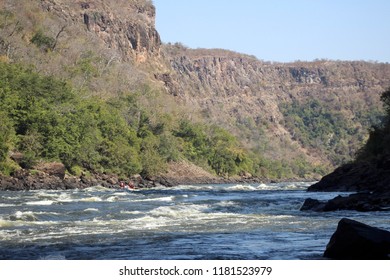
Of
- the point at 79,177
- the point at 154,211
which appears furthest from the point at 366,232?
the point at 79,177

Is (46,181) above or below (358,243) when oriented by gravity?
below

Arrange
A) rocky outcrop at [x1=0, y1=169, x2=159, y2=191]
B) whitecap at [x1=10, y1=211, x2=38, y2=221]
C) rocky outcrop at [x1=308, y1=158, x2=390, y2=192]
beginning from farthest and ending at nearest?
1. rocky outcrop at [x1=0, y1=169, x2=159, y2=191]
2. rocky outcrop at [x1=308, y1=158, x2=390, y2=192]
3. whitecap at [x1=10, y1=211, x2=38, y2=221]

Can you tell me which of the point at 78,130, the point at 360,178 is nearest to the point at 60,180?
the point at 78,130

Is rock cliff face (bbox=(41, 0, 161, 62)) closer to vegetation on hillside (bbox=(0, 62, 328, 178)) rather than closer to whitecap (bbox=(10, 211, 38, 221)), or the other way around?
vegetation on hillside (bbox=(0, 62, 328, 178))

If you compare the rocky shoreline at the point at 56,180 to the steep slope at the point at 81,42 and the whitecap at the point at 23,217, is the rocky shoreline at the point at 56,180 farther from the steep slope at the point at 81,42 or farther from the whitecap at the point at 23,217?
the whitecap at the point at 23,217

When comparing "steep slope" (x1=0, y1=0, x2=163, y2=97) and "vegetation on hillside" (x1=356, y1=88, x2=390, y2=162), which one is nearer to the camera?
"vegetation on hillside" (x1=356, y1=88, x2=390, y2=162)

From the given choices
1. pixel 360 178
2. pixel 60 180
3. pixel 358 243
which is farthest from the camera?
pixel 60 180

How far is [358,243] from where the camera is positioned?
15.7m

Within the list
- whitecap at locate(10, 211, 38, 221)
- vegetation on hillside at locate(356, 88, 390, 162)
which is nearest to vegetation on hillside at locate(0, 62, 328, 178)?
vegetation on hillside at locate(356, 88, 390, 162)

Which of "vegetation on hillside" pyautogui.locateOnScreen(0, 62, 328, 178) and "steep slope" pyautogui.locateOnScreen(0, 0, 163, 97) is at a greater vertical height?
"steep slope" pyautogui.locateOnScreen(0, 0, 163, 97)

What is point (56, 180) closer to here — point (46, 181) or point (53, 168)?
point (46, 181)

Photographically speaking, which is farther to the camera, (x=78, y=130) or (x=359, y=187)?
(x=78, y=130)

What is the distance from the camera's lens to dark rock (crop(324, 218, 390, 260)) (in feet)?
50.4
